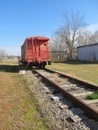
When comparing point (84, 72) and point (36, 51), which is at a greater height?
point (36, 51)

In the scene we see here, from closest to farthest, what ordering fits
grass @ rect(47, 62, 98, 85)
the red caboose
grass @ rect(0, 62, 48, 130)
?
grass @ rect(0, 62, 48, 130)
grass @ rect(47, 62, 98, 85)
the red caboose

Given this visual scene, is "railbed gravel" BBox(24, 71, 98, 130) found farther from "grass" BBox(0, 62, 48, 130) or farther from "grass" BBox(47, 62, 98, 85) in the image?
"grass" BBox(47, 62, 98, 85)

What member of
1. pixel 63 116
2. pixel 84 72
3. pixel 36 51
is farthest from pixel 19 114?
pixel 36 51

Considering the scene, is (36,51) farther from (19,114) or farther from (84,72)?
(19,114)

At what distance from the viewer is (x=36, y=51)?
25750mm

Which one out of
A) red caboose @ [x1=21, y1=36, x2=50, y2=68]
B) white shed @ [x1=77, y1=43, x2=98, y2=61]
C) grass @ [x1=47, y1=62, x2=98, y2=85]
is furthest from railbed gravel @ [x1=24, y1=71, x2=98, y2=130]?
white shed @ [x1=77, y1=43, x2=98, y2=61]

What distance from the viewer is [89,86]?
37.2 feet

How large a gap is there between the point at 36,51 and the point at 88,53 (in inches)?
995

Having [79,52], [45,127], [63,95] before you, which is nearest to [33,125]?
[45,127]

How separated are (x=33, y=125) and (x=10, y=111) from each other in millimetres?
1560

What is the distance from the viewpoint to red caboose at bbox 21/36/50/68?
25391 mm

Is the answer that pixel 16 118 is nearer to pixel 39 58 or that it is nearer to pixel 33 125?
pixel 33 125

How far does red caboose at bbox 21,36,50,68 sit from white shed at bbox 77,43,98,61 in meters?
21.2

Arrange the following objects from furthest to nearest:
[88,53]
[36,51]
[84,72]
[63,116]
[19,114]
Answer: [88,53] < [36,51] < [84,72] < [19,114] < [63,116]
